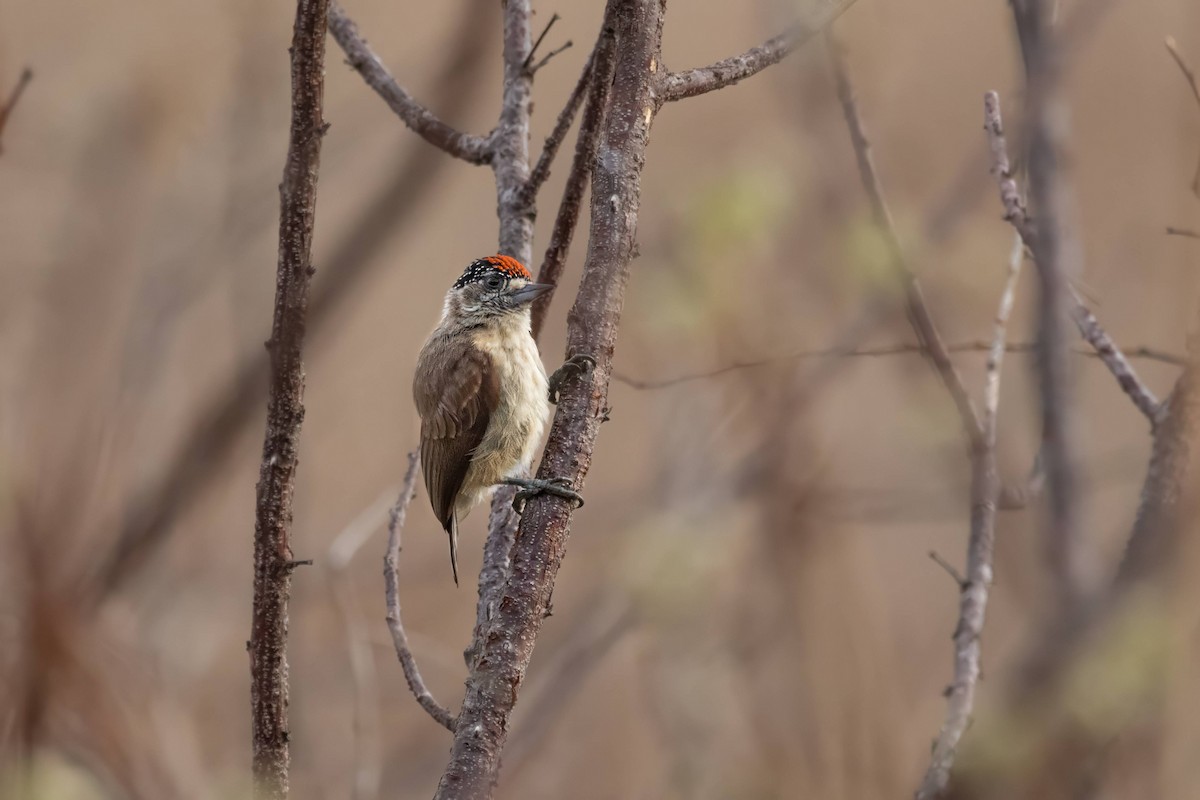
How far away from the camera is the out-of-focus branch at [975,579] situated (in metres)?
2.87

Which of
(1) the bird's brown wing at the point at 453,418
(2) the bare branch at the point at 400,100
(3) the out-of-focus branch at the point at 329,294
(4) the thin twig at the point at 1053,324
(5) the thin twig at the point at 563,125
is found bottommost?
(4) the thin twig at the point at 1053,324

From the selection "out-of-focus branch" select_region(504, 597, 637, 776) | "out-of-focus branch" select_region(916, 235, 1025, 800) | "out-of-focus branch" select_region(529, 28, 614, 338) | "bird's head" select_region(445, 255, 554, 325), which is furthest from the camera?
"bird's head" select_region(445, 255, 554, 325)

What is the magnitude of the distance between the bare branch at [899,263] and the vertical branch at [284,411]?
1241 mm

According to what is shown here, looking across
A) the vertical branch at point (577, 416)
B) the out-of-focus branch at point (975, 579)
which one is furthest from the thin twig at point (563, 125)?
the out-of-focus branch at point (975, 579)

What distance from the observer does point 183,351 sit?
6652mm

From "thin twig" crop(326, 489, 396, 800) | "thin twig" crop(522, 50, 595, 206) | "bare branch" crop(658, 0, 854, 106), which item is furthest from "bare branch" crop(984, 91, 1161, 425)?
"thin twig" crop(326, 489, 396, 800)

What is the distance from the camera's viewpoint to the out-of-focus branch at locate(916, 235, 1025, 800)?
2866 mm

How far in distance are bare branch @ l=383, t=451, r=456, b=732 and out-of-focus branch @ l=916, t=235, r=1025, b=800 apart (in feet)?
3.78

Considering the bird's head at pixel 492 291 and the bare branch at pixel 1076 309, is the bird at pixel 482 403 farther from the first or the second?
the bare branch at pixel 1076 309

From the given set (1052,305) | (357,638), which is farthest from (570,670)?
(1052,305)

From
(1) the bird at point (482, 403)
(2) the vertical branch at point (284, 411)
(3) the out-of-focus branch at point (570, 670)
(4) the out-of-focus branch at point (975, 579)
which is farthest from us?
(1) the bird at point (482, 403)

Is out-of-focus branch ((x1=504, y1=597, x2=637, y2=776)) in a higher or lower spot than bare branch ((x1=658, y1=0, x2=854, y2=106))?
lower

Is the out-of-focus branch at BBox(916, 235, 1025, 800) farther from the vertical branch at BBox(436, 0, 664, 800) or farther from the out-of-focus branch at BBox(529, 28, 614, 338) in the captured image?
the out-of-focus branch at BBox(529, 28, 614, 338)

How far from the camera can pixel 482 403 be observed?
435 centimetres
